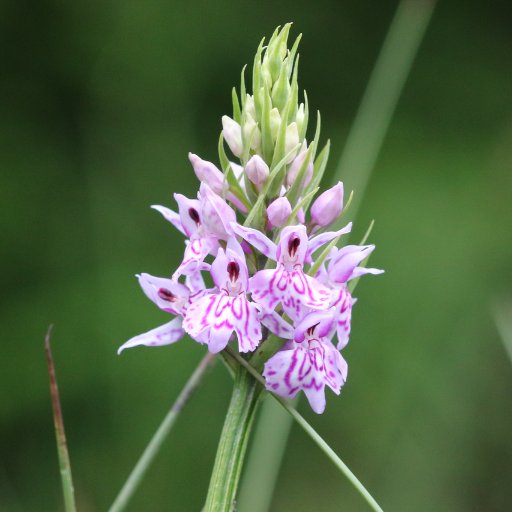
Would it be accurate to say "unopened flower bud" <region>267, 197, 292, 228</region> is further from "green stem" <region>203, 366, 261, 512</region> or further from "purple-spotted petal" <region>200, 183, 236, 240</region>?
"green stem" <region>203, 366, 261, 512</region>

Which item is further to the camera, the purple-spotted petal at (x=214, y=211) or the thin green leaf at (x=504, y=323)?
the thin green leaf at (x=504, y=323)

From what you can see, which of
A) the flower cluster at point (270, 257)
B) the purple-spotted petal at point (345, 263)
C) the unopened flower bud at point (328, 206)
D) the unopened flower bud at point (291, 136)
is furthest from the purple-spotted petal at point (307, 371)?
the unopened flower bud at point (291, 136)

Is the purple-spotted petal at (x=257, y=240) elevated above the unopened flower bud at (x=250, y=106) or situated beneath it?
situated beneath

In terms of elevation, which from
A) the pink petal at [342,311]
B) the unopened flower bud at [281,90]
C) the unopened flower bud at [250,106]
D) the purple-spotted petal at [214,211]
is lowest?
the pink petal at [342,311]

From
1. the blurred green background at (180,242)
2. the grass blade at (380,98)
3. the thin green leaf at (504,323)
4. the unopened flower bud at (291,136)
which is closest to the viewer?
the unopened flower bud at (291,136)

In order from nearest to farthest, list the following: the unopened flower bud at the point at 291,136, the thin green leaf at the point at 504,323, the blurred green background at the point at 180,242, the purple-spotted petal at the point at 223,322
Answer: the purple-spotted petal at the point at 223,322 < the unopened flower bud at the point at 291,136 < the thin green leaf at the point at 504,323 < the blurred green background at the point at 180,242

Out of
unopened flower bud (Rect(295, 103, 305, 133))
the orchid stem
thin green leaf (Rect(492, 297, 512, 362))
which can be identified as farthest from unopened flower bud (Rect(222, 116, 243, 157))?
thin green leaf (Rect(492, 297, 512, 362))

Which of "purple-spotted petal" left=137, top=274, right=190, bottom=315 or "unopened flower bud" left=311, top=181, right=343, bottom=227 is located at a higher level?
"unopened flower bud" left=311, top=181, right=343, bottom=227

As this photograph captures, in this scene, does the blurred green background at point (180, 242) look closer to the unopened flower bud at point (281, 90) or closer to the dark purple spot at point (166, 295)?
the dark purple spot at point (166, 295)
